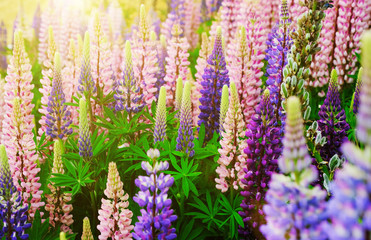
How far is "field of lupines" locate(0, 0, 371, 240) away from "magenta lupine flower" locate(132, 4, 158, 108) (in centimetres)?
1

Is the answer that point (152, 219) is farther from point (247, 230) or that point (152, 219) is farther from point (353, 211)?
point (353, 211)

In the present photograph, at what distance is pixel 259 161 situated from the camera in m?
2.64

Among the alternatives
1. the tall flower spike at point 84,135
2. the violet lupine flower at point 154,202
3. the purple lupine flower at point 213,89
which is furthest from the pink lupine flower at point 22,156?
the purple lupine flower at point 213,89

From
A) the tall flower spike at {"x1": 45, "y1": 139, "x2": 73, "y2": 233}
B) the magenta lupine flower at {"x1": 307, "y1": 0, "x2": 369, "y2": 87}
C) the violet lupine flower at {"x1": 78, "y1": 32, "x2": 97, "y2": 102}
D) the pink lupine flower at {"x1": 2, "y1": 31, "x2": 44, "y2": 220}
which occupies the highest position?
the magenta lupine flower at {"x1": 307, "y1": 0, "x2": 369, "y2": 87}

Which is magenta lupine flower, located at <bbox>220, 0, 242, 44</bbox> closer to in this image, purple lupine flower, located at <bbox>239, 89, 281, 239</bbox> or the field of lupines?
the field of lupines

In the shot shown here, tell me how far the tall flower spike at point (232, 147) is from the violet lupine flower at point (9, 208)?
1.29 metres

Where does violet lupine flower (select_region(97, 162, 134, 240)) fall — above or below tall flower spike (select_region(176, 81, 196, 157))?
below

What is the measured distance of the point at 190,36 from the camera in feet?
24.7

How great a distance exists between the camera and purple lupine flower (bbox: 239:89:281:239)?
2611 millimetres

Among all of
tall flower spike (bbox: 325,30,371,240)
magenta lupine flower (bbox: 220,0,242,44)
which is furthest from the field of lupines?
magenta lupine flower (bbox: 220,0,242,44)

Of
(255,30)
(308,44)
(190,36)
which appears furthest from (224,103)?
(190,36)

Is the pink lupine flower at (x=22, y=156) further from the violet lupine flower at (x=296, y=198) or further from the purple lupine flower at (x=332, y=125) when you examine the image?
the violet lupine flower at (x=296, y=198)

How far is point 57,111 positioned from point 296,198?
263 centimetres

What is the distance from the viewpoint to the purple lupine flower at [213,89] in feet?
12.2
